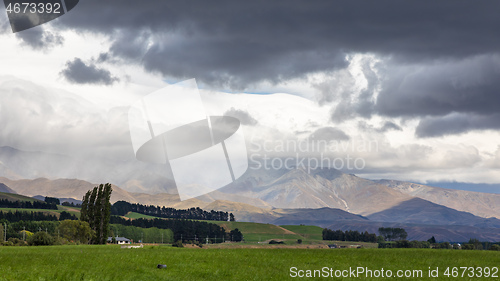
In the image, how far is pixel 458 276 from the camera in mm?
54781

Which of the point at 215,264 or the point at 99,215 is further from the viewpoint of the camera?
the point at 99,215

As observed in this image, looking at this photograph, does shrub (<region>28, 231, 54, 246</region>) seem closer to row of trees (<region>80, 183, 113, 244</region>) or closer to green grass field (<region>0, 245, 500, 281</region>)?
row of trees (<region>80, 183, 113, 244</region>)

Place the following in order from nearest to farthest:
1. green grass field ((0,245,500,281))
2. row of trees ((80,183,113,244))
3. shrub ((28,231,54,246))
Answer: green grass field ((0,245,500,281)) → shrub ((28,231,54,246)) → row of trees ((80,183,113,244))

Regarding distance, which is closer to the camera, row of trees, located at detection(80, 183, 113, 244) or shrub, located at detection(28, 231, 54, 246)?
shrub, located at detection(28, 231, 54, 246)

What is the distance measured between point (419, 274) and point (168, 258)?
1126 inches

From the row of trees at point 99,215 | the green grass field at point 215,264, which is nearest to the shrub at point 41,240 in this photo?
the row of trees at point 99,215

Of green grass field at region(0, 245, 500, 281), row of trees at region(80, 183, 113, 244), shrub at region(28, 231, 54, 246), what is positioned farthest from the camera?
row of trees at region(80, 183, 113, 244)

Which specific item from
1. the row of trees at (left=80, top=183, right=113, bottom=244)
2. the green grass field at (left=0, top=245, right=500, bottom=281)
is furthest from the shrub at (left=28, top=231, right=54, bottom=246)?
the green grass field at (left=0, top=245, right=500, bottom=281)

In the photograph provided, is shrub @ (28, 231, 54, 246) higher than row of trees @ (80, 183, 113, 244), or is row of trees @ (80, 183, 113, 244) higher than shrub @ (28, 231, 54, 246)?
row of trees @ (80, 183, 113, 244)

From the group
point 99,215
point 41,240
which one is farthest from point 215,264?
point 99,215

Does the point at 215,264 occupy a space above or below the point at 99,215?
below

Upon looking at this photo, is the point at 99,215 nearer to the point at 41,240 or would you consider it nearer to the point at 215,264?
the point at 41,240

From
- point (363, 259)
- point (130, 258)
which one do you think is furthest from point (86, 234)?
point (363, 259)

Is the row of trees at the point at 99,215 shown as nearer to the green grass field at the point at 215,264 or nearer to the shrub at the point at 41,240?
the shrub at the point at 41,240
